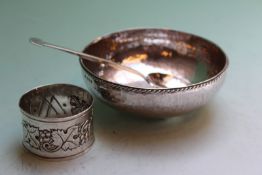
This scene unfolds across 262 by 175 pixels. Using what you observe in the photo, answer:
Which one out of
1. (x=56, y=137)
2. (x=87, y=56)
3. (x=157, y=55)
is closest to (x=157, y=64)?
(x=157, y=55)

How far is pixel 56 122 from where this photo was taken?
1.99 ft

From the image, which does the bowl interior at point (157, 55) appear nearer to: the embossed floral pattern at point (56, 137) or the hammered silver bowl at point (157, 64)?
the hammered silver bowl at point (157, 64)

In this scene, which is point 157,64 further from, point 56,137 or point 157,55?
point 56,137

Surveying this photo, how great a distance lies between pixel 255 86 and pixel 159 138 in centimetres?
24

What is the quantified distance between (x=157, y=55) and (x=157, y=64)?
0.07 ft

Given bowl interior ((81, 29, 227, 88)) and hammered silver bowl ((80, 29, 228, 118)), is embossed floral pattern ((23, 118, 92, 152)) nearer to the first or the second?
hammered silver bowl ((80, 29, 228, 118))

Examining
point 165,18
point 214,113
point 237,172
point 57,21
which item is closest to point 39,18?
point 57,21

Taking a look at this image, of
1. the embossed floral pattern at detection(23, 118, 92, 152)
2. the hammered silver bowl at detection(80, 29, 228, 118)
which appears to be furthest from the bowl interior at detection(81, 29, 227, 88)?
the embossed floral pattern at detection(23, 118, 92, 152)

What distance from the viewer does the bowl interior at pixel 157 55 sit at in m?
0.82

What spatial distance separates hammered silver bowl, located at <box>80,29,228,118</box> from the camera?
2.17 feet

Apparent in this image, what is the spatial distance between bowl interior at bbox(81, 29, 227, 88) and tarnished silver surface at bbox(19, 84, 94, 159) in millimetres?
100

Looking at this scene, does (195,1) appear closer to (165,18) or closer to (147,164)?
(165,18)

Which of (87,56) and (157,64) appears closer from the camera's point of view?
(87,56)

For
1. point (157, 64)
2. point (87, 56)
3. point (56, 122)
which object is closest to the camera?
point (56, 122)
